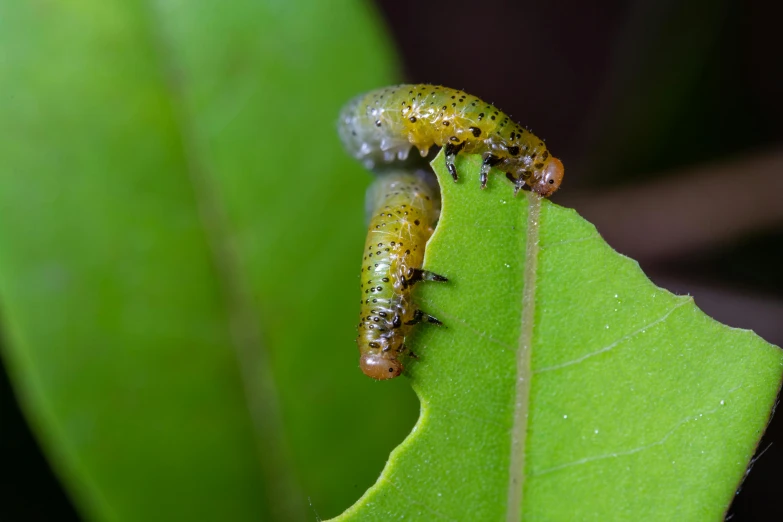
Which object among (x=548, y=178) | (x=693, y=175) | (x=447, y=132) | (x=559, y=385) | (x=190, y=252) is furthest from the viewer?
(x=693, y=175)

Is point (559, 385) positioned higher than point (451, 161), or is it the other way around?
point (451, 161)

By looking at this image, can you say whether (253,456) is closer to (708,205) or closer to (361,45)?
(361,45)

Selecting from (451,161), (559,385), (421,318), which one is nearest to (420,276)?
(421,318)

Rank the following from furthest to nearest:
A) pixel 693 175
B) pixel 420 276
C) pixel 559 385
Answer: pixel 693 175 → pixel 420 276 → pixel 559 385

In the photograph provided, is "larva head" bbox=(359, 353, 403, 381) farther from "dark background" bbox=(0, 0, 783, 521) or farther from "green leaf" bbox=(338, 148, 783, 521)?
"dark background" bbox=(0, 0, 783, 521)

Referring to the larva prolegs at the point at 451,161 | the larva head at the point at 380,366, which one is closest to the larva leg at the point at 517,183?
the larva prolegs at the point at 451,161

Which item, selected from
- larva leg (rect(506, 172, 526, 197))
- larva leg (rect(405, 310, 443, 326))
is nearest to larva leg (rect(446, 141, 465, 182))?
larva leg (rect(506, 172, 526, 197))

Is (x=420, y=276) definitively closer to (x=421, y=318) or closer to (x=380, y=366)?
(x=421, y=318)
